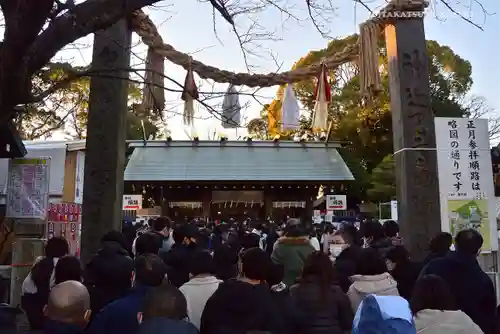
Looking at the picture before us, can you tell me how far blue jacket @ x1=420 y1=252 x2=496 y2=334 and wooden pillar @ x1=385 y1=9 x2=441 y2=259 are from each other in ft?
5.91

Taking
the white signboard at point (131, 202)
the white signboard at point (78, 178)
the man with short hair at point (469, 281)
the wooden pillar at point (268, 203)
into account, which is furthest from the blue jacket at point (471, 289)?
the wooden pillar at point (268, 203)

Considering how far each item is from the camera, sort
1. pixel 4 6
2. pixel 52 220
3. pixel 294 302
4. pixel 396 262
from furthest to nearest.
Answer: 1. pixel 52 220
2. pixel 396 262
3. pixel 294 302
4. pixel 4 6

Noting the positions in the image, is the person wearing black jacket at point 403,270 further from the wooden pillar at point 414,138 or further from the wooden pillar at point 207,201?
the wooden pillar at point 207,201

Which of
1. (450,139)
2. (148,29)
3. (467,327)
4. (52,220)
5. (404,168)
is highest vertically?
(148,29)

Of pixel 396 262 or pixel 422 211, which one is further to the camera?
pixel 422 211

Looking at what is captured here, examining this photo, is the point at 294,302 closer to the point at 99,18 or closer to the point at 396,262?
the point at 396,262

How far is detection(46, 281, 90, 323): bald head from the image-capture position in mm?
2605

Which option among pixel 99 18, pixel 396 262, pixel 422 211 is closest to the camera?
pixel 99 18

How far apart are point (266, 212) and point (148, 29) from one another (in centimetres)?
1560

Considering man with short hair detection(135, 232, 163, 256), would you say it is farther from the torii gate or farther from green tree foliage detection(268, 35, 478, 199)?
green tree foliage detection(268, 35, 478, 199)

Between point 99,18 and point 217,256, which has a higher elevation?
point 99,18

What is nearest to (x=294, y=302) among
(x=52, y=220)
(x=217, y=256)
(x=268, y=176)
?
(x=217, y=256)

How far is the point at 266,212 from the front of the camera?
2114 cm

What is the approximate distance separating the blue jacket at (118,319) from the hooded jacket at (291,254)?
255cm
